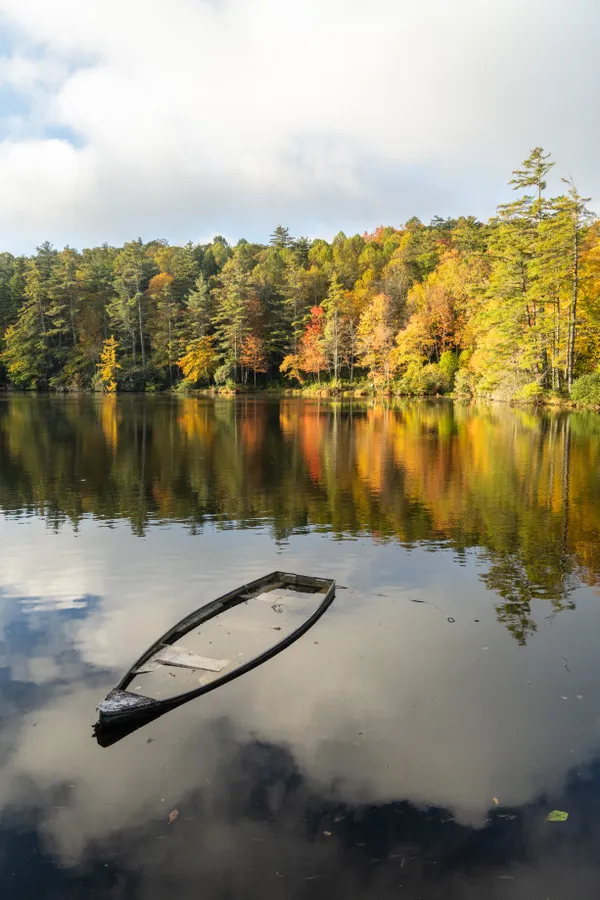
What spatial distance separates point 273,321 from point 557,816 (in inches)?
3269

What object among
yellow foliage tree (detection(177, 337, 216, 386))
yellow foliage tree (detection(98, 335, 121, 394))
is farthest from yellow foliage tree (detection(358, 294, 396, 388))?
yellow foliage tree (detection(98, 335, 121, 394))

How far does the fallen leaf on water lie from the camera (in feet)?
17.4

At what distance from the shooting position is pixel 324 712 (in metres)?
6.88

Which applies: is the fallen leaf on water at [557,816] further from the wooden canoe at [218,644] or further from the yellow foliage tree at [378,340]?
the yellow foliage tree at [378,340]

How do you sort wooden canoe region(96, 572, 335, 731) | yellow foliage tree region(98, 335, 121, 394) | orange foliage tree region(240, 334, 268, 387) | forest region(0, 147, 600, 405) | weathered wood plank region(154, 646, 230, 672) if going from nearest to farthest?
1. wooden canoe region(96, 572, 335, 731)
2. weathered wood plank region(154, 646, 230, 672)
3. forest region(0, 147, 600, 405)
4. orange foliage tree region(240, 334, 268, 387)
5. yellow foliage tree region(98, 335, 121, 394)

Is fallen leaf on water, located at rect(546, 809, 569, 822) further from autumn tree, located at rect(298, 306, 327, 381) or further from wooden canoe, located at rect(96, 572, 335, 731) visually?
autumn tree, located at rect(298, 306, 327, 381)

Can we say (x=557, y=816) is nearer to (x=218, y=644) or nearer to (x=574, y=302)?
(x=218, y=644)

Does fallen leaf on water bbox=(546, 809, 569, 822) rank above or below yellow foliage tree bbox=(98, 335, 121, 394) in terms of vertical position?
below

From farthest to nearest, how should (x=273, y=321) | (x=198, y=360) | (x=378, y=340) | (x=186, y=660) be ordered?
(x=273, y=321), (x=198, y=360), (x=378, y=340), (x=186, y=660)

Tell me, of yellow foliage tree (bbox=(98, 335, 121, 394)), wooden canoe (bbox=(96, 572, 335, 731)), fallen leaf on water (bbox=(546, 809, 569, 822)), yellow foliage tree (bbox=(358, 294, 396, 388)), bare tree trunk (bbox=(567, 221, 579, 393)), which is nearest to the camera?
fallen leaf on water (bbox=(546, 809, 569, 822))

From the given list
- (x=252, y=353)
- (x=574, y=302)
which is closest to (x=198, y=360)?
(x=252, y=353)

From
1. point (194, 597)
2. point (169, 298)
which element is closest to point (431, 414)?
point (194, 597)

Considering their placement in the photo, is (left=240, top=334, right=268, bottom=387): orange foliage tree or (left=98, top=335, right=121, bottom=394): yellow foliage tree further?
(left=98, top=335, right=121, bottom=394): yellow foliage tree

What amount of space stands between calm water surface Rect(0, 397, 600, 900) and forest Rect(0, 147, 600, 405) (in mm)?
39173
